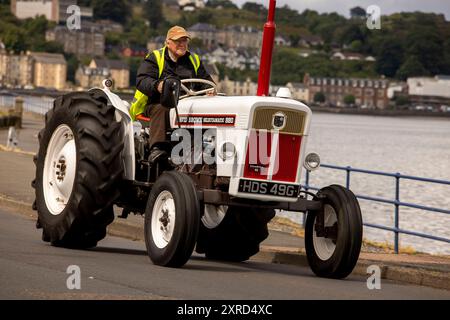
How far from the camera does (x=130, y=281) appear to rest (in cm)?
1129

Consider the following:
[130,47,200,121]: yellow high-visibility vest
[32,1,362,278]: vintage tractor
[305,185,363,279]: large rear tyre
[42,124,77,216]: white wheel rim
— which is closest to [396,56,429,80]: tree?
[42,124,77,216]: white wheel rim

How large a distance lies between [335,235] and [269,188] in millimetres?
880

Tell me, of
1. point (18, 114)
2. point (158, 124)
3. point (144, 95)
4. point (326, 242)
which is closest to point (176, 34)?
point (144, 95)

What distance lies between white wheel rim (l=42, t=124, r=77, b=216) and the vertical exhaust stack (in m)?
2.22

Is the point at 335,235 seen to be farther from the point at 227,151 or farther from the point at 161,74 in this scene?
the point at 161,74

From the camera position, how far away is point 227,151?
1289cm

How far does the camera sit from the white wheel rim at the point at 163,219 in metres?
12.7

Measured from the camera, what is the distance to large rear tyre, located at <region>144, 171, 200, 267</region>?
12.3 m

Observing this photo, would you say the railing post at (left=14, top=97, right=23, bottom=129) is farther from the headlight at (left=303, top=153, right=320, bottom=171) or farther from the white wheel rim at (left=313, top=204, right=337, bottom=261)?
the headlight at (left=303, top=153, right=320, bottom=171)
